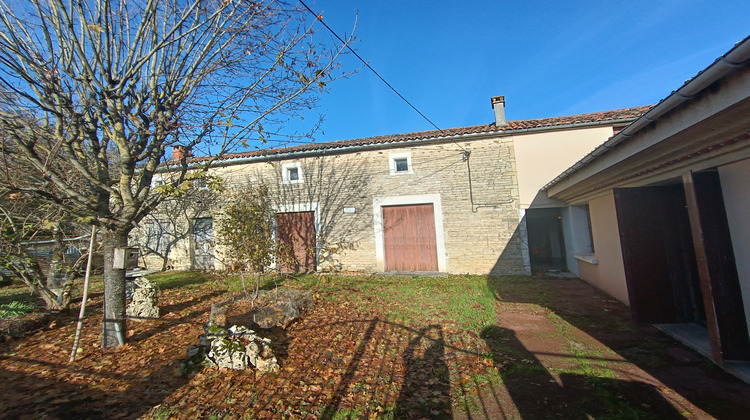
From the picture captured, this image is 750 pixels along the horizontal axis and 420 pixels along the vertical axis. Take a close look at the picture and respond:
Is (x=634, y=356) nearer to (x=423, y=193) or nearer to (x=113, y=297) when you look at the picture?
(x=423, y=193)

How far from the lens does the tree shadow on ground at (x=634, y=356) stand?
2.57 m

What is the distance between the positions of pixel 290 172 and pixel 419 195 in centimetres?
476

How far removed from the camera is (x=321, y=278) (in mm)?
8641

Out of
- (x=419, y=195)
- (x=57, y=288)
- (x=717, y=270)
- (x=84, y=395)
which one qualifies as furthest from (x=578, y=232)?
(x=57, y=288)

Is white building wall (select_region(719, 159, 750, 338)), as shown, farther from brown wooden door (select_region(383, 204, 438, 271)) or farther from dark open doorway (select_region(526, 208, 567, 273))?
dark open doorway (select_region(526, 208, 567, 273))

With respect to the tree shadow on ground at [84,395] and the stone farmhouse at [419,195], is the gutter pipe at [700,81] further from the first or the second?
the stone farmhouse at [419,195]

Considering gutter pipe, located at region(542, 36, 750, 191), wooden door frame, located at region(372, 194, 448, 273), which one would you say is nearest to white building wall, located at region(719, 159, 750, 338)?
gutter pipe, located at region(542, 36, 750, 191)

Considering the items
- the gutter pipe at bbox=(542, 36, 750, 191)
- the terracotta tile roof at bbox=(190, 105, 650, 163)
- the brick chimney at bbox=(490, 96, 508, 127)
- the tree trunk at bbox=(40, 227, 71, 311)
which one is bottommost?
the tree trunk at bbox=(40, 227, 71, 311)

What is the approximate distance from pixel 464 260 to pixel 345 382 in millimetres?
6545

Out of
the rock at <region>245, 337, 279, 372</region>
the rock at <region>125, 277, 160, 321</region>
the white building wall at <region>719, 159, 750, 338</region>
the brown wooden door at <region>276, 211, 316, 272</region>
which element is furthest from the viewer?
the brown wooden door at <region>276, 211, 316, 272</region>

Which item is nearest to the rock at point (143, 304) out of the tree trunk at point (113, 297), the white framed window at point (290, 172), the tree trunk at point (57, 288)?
the tree trunk at point (113, 297)

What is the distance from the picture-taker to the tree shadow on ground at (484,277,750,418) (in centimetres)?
257

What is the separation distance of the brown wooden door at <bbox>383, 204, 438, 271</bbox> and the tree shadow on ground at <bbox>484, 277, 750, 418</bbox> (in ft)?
10.7

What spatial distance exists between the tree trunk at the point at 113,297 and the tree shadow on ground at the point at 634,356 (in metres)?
5.04
